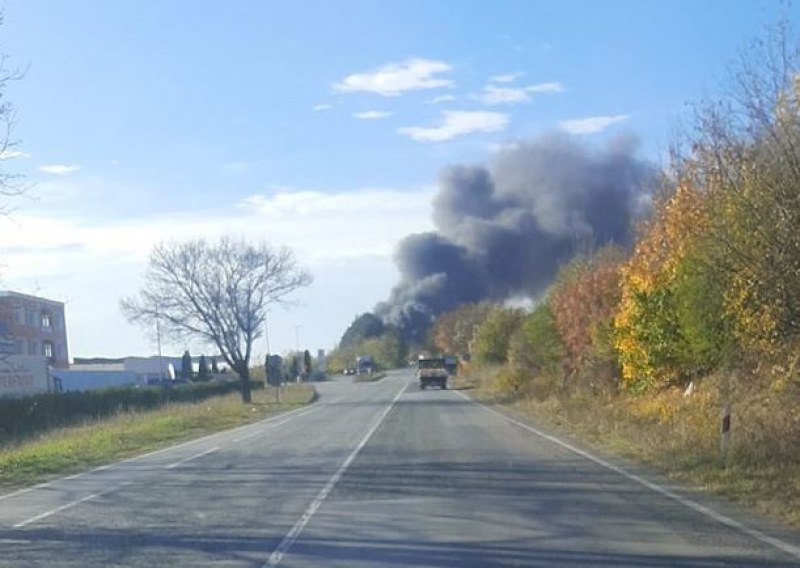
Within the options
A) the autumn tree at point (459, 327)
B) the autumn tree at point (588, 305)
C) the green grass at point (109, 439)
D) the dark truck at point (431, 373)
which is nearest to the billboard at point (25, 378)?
the green grass at point (109, 439)

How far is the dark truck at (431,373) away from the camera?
81.5 metres

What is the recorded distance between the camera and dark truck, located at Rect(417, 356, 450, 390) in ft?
267

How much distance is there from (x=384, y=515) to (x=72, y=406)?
147 feet

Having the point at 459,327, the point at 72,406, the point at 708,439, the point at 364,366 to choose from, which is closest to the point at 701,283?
the point at 708,439

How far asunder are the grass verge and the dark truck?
43.5 m

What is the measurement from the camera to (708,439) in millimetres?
21516

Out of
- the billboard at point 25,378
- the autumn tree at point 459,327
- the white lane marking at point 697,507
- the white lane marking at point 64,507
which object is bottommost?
the white lane marking at point 697,507

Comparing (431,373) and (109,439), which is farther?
(431,373)

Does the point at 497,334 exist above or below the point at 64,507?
above

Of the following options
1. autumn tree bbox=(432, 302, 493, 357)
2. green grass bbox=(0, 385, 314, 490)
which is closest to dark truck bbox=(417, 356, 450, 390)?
autumn tree bbox=(432, 302, 493, 357)

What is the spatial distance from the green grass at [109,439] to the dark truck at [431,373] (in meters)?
20.0

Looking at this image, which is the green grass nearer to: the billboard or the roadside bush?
the roadside bush

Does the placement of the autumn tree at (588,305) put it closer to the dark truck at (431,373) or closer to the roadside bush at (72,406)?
the roadside bush at (72,406)

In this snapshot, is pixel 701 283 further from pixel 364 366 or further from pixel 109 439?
Result: pixel 364 366
